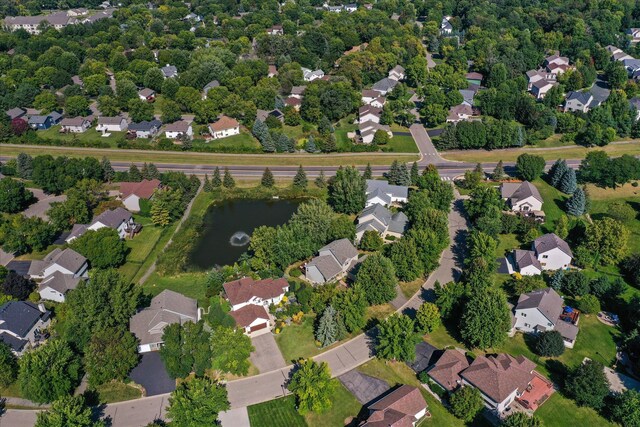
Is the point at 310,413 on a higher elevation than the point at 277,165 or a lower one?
higher

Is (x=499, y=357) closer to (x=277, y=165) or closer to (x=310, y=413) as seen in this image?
(x=310, y=413)

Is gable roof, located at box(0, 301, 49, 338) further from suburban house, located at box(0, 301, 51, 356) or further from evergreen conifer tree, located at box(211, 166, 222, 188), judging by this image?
evergreen conifer tree, located at box(211, 166, 222, 188)

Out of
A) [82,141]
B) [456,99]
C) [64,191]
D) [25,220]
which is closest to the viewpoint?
[25,220]

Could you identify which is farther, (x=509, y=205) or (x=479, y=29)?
(x=479, y=29)

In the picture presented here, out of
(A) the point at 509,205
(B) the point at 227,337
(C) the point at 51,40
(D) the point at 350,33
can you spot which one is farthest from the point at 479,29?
(B) the point at 227,337

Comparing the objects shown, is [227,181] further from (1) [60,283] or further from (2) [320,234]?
(1) [60,283]

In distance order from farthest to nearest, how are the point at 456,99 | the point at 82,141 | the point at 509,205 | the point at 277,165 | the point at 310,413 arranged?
the point at 456,99 < the point at 82,141 < the point at 277,165 < the point at 509,205 < the point at 310,413

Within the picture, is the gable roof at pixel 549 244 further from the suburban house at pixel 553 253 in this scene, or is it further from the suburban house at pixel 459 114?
the suburban house at pixel 459 114

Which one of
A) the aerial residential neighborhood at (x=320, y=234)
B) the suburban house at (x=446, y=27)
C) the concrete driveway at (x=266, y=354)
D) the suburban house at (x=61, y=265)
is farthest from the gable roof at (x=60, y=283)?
the suburban house at (x=446, y=27)
